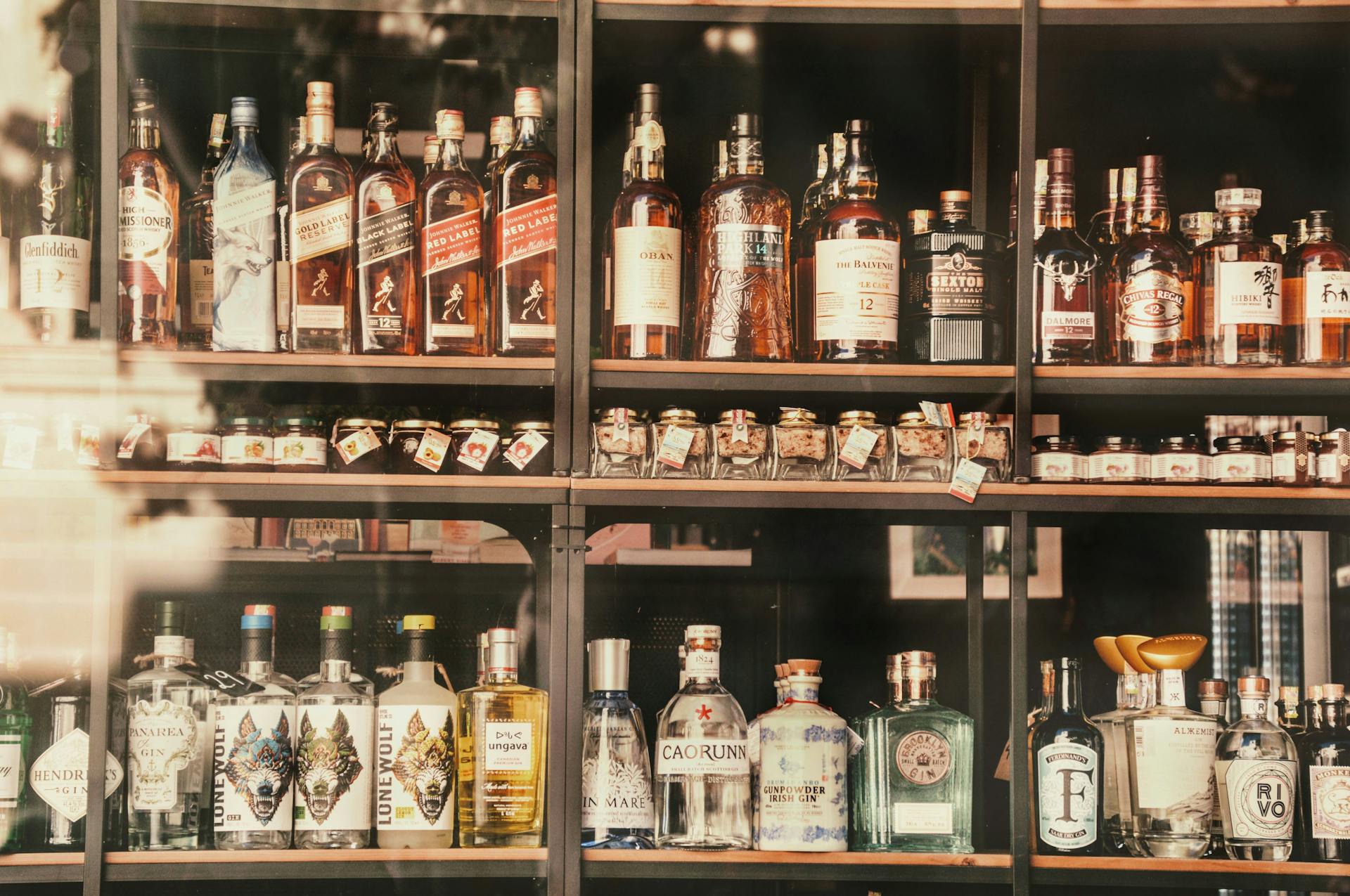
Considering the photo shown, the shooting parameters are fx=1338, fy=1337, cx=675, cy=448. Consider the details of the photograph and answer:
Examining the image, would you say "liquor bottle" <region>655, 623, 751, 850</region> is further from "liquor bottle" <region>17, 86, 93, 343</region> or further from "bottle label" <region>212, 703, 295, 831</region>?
"liquor bottle" <region>17, 86, 93, 343</region>

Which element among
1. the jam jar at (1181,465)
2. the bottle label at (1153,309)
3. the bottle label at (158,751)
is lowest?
the bottle label at (158,751)

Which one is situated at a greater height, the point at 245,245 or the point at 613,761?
the point at 245,245

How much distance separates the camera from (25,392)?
5.90 ft

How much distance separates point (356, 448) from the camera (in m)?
1.82

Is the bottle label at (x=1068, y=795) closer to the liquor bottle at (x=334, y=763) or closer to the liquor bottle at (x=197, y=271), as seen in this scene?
the liquor bottle at (x=334, y=763)

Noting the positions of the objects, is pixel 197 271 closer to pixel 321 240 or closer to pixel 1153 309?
pixel 321 240

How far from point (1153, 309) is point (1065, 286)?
13 centimetres

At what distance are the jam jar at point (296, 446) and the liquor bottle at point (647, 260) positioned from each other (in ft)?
1.36

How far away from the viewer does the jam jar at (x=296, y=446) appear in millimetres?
1791

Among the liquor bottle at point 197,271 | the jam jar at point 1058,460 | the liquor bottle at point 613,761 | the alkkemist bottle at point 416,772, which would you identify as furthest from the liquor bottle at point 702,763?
the liquor bottle at point 197,271

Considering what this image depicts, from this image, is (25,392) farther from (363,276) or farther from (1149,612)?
(1149,612)

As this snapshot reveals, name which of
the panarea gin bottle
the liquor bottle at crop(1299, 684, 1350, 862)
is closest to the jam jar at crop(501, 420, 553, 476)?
the panarea gin bottle

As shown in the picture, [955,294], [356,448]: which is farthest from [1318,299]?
[356,448]

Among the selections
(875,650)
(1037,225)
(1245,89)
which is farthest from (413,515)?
(1245,89)
